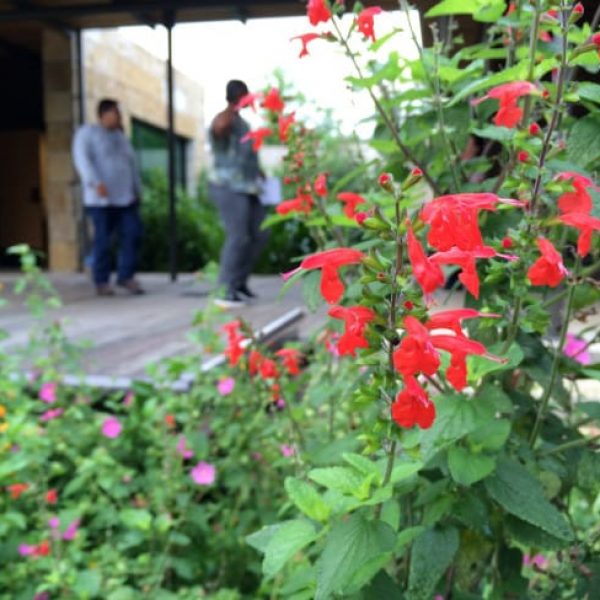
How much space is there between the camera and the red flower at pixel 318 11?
1060 millimetres

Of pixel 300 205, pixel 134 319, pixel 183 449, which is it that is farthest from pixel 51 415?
pixel 134 319

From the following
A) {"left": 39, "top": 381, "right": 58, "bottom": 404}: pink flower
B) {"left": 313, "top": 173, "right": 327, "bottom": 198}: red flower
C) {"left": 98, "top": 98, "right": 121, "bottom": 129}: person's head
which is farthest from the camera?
{"left": 98, "top": 98, "right": 121, "bottom": 129}: person's head

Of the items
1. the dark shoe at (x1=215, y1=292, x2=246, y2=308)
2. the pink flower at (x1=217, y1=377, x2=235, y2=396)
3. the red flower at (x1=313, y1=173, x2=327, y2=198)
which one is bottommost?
the dark shoe at (x1=215, y1=292, x2=246, y2=308)

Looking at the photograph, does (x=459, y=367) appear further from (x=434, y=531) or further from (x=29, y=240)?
(x=29, y=240)

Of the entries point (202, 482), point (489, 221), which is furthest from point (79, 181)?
point (489, 221)

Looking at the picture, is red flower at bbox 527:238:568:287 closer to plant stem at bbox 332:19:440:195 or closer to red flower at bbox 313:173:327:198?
plant stem at bbox 332:19:440:195

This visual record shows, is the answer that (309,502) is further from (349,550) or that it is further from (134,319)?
(134,319)

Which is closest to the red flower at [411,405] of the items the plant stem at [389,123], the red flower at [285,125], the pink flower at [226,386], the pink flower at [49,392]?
the plant stem at [389,123]

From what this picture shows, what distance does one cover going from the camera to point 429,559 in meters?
0.92

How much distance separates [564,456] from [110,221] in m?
5.16

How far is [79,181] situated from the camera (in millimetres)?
8430

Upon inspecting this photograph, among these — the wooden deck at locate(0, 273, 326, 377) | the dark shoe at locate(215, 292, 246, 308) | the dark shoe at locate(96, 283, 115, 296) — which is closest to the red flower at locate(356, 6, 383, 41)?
the wooden deck at locate(0, 273, 326, 377)

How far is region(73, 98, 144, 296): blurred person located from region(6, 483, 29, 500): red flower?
3851mm

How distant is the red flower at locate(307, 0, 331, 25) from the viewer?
3.48 ft
